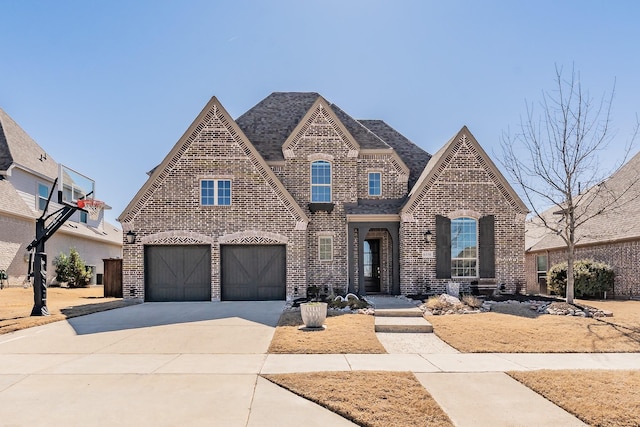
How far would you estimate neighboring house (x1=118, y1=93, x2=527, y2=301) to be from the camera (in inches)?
685

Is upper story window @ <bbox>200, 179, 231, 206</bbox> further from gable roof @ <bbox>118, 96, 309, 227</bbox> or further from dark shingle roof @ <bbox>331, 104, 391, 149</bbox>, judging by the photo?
dark shingle roof @ <bbox>331, 104, 391, 149</bbox>

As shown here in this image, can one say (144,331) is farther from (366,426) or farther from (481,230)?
(481,230)

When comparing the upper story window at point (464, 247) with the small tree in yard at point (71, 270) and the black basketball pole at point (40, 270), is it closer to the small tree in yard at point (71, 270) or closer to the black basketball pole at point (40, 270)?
the black basketball pole at point (40, 270)

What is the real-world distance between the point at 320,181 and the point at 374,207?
278 centimetres

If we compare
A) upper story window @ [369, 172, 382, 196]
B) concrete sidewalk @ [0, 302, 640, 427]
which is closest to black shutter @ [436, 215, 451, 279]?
upper story window @ [369, 172, 382, 196]

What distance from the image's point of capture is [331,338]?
9719mm

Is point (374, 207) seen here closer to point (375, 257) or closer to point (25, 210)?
point (375, 257)

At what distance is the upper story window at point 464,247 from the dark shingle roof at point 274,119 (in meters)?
8.68

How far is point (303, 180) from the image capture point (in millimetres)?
19172

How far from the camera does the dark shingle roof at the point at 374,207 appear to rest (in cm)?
1841

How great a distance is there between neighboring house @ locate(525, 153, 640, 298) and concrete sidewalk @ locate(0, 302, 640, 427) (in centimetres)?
1139

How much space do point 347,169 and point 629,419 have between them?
1508 centimetres

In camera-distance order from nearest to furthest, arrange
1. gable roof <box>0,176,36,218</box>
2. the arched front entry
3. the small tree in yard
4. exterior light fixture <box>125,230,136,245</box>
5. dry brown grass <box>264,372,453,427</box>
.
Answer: dry brown grass <box>264,372,453,427</box> → exterior light fixture <box>125,230,136,245</box> → the arched front entry → gable roof <box>0,176,36,218</box> → the small tree in yard

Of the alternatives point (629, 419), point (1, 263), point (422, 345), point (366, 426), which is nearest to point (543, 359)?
point (422, 345)
